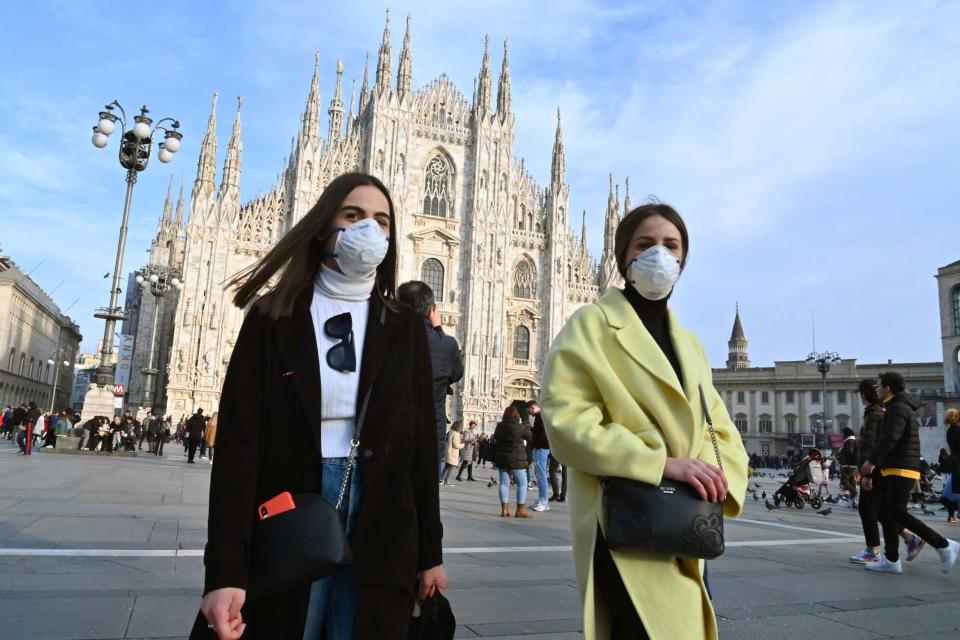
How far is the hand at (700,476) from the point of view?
188 centimetres

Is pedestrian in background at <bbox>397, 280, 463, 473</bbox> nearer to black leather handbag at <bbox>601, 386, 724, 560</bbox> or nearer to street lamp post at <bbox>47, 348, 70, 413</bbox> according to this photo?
black leather handbag at <bbox>601, 386, 724, 560</bbox>

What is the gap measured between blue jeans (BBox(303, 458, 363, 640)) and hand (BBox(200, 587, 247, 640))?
187 millimetres

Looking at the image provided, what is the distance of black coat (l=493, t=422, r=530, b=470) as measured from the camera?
8.93 meters

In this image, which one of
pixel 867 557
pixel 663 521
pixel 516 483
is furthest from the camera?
pixel 516 483

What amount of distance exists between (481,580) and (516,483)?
14.1 feet

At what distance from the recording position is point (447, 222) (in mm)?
35969

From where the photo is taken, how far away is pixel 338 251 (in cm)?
197

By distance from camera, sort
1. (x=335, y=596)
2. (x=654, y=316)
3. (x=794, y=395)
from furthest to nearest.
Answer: (x=794, y=395), (x=654, y=316), (x=335, y=596)

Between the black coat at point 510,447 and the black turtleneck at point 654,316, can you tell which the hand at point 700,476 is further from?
the black coat at point 510,447

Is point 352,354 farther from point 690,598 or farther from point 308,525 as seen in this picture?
point 690,598

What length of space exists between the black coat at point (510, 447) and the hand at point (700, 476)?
7.08 m

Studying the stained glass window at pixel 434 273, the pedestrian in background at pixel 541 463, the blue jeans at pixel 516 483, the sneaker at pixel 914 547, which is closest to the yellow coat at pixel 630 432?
the sneaker at pixel 914 547

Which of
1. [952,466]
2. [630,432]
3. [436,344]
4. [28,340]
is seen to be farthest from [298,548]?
[28,340]

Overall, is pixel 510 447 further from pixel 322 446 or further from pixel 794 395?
pixel 794 395
